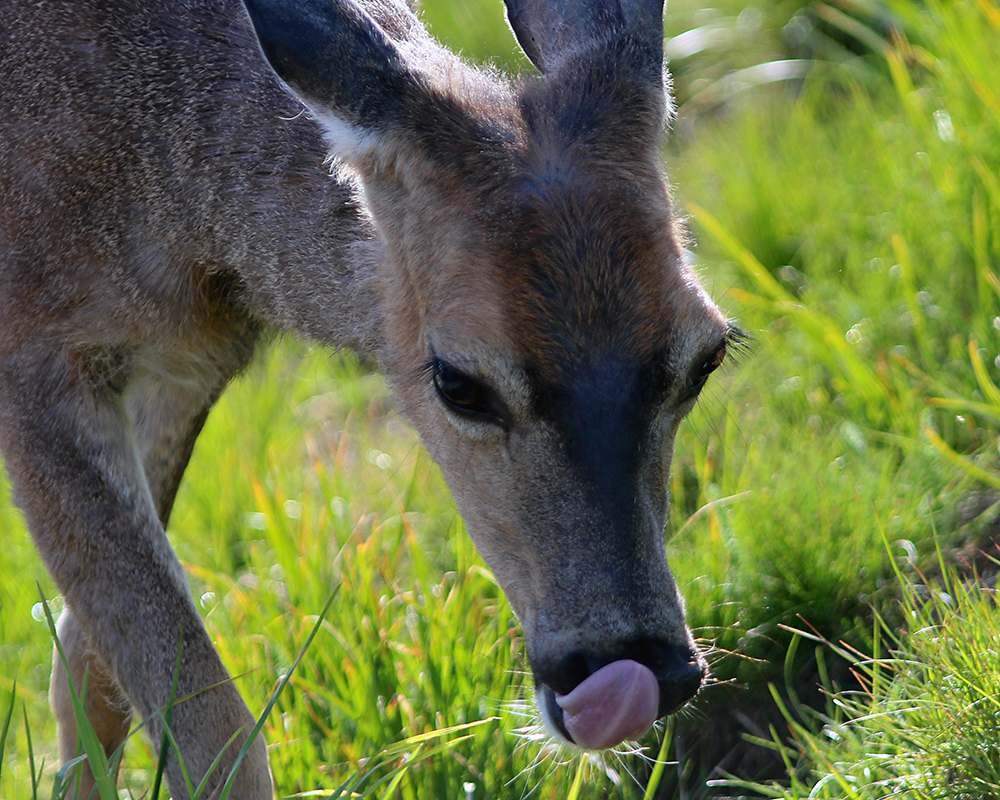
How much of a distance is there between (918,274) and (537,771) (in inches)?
120

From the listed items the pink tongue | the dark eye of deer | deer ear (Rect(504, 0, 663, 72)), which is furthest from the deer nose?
deer ear (Rect(504, 0, 663, 72))

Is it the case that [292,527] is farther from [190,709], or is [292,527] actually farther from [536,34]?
[536,34]

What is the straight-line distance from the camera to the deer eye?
3.45 m

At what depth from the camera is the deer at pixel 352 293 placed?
10.9 ft

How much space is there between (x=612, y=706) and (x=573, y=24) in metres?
2.22

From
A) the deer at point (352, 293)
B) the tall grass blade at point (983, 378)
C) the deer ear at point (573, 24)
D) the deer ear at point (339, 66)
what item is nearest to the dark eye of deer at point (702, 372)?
the deer at point (352, 293)

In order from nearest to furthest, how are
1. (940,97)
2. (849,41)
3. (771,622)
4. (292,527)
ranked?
(771,622)
(292,527)
(940,97)
(849,41)

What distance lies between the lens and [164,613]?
3834mm

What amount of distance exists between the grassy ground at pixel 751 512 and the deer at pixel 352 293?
0.75 metres

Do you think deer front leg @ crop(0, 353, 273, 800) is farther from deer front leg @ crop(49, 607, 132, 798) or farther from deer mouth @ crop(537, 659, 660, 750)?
deer mouth @ crop(537, 659, 660, 750)

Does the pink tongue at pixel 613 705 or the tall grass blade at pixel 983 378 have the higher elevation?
the tall grass blade at pixel 983 378

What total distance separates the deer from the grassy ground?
745mm

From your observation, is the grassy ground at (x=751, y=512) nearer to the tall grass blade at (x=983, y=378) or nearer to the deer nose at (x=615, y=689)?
the tall grass blade at (x=983, y=378)

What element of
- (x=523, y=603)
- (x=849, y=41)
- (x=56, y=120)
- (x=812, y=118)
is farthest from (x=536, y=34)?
(x=849, y=41)
